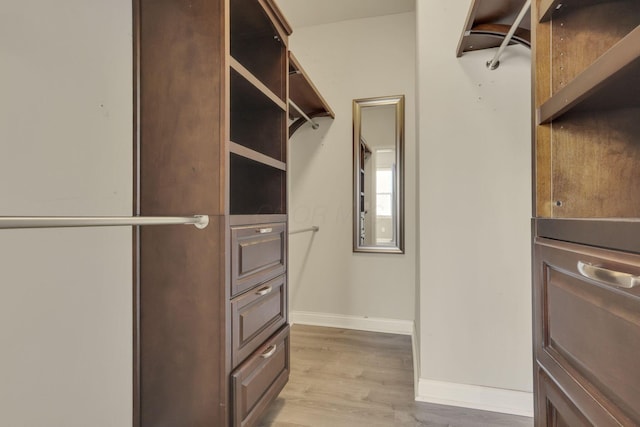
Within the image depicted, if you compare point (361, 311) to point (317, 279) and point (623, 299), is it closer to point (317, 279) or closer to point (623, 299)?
point (317, 279)

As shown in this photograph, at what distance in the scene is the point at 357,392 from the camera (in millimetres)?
1728

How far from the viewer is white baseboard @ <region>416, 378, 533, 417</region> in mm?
1545

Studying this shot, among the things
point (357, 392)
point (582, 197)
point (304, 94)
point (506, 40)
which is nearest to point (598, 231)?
point (582, 197)

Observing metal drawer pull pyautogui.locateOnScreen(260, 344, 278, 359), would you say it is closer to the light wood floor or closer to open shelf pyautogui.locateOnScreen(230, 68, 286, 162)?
the light wood floor

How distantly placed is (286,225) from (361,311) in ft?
4.70

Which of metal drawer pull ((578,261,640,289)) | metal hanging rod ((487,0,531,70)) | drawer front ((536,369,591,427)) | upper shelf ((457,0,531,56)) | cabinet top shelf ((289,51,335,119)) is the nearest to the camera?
metal drawer pull ((578,261,640,289))

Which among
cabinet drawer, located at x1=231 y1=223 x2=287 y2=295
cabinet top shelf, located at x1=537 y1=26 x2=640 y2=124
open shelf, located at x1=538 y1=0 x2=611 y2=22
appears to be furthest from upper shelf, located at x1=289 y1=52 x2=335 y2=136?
cabinet top shelf, located at x1=537 y1=26 x2=640 y2=124

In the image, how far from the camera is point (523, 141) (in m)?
1.53

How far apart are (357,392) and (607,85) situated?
172cm

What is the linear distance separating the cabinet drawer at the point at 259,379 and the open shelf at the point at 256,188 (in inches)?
25.3
